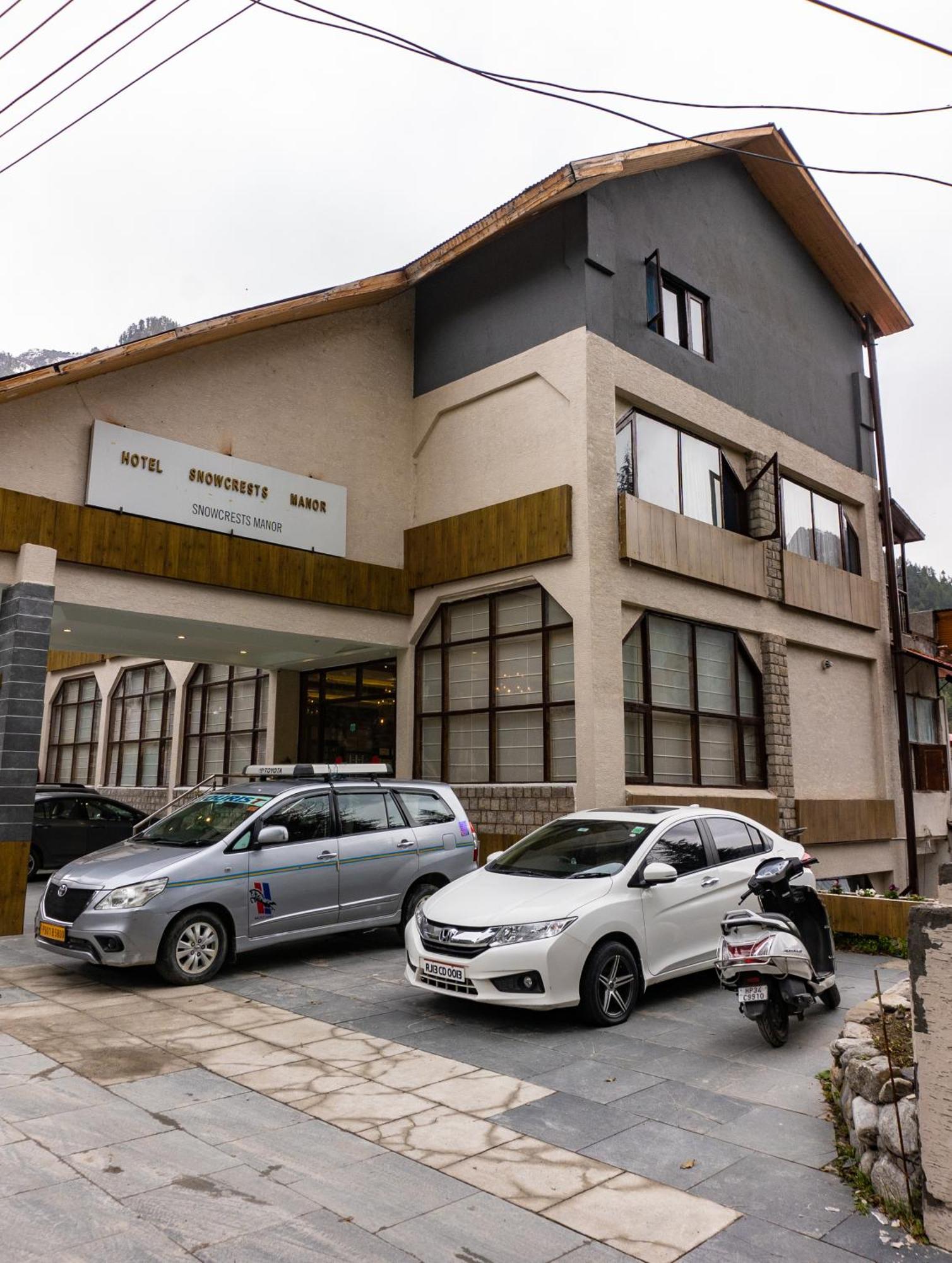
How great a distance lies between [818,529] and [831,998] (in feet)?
43.5

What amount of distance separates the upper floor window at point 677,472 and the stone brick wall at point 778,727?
7.46ft

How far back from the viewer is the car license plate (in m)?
6.87

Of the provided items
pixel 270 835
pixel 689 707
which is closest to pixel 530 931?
pixel 270 835

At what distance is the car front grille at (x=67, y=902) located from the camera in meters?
8.23

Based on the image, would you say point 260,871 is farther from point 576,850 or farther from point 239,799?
point 576,850

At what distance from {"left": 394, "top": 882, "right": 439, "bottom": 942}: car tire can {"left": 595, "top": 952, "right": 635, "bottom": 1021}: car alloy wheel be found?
3.07m

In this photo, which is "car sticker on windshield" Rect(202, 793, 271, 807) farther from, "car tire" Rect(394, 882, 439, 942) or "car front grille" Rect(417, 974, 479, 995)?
"car front grille" Rect(417, 974, 479, 995)

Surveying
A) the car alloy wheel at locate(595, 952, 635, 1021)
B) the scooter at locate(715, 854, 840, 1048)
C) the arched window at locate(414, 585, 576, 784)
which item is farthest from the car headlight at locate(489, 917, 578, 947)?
the arched window at locate(414, 585, 576, 784)

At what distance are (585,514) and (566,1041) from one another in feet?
27.0

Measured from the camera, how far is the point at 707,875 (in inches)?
318

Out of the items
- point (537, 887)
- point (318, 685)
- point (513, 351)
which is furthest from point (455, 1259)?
point (318, 685)

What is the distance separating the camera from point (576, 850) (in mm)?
8086

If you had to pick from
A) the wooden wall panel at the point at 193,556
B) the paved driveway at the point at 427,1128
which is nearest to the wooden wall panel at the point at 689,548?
the wooden wall panel at the point at 193,556

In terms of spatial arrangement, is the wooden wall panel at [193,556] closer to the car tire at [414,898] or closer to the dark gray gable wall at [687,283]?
the dark gray gable wall at [687,283]
